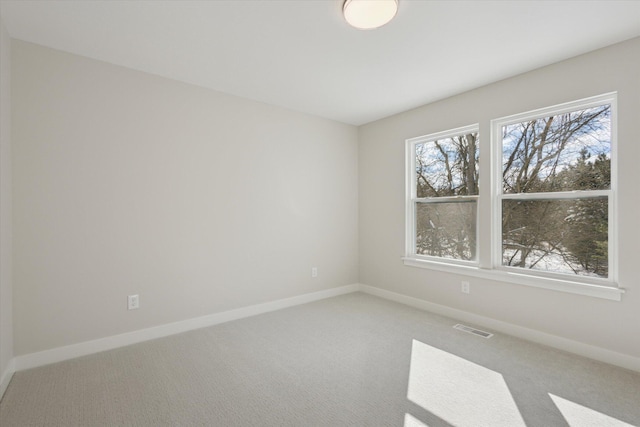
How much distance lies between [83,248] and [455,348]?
10.6ft

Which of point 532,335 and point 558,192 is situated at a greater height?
point 558,192

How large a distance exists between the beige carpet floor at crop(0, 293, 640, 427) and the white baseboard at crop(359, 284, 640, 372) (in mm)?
86

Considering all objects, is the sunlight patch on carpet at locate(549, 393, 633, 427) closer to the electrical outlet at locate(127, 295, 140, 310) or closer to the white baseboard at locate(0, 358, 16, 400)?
the electrical outlet at locate(127, 295, 140, 310)

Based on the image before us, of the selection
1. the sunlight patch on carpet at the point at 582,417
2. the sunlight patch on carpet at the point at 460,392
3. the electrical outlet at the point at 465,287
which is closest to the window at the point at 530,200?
the electrical outlet at the point at 465,287

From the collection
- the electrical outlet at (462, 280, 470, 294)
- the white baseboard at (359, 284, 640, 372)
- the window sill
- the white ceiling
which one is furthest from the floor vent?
the white ceiling

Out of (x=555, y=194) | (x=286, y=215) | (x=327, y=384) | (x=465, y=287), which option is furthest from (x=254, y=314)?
(x=555, y=194)

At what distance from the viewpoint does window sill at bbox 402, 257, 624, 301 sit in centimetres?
234

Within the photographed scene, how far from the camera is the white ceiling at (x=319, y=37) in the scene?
76.5 inches

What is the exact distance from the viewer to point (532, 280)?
273 cm

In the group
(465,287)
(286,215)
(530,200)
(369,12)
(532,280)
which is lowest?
(465,287)

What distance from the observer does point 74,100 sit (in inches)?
96.9

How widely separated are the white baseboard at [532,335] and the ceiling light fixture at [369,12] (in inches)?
113

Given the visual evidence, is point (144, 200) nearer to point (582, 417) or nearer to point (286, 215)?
point (286, 215)

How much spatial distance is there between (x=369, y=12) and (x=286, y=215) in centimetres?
239
